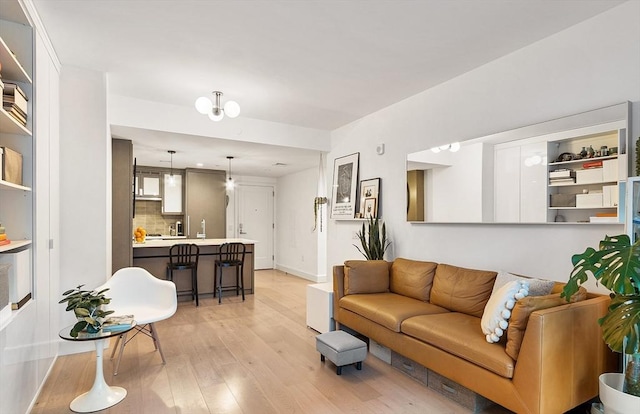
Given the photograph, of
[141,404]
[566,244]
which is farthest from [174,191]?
[566,244]

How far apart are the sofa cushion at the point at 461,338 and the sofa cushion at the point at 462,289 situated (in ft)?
0.31

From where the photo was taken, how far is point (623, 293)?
170cm

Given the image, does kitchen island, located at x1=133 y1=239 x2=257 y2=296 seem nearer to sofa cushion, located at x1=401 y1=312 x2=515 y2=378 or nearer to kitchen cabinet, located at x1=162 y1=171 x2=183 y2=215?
kitchen cabinet, located at x1=162 y1=171 x2=183 y2=215

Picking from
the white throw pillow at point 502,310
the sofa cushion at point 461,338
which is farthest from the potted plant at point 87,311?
the white throw pillow at point 502,310

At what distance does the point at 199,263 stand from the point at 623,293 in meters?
5.26

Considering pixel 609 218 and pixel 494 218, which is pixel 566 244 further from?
pixel 494 218

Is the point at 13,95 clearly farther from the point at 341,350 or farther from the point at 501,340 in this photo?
the point at 501,340

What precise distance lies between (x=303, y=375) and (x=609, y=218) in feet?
8.10

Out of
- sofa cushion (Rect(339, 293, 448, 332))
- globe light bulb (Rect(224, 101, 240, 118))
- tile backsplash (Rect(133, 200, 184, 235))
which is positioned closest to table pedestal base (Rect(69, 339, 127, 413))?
sofa cushion (Rect(339, 293, 448, 332))

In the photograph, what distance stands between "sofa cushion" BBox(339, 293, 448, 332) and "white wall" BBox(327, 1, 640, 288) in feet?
2.00

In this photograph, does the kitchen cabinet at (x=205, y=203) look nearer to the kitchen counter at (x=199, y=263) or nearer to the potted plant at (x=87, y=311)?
the kitchen counter at (x=199, y=263)

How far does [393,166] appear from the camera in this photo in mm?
4234

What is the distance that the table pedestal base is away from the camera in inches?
92.1

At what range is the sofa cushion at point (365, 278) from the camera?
3570 mm
